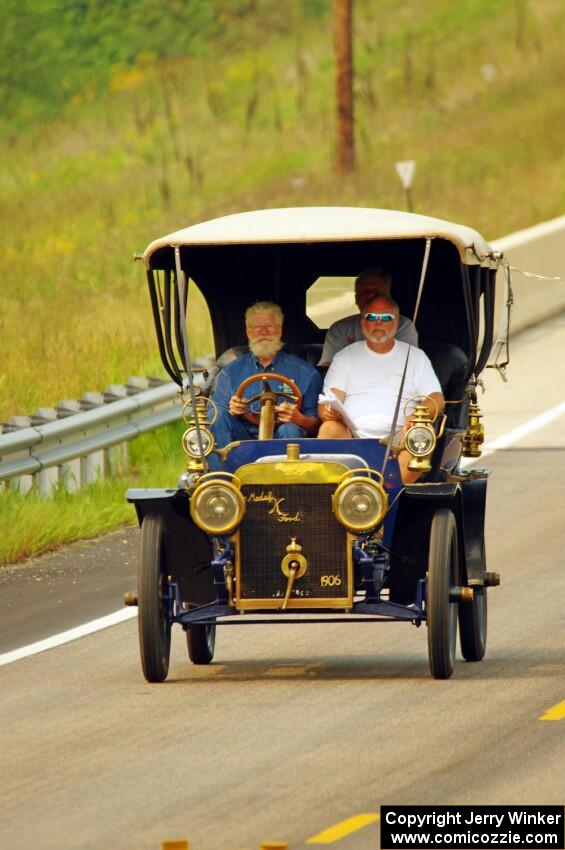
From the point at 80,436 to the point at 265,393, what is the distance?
4.57 m

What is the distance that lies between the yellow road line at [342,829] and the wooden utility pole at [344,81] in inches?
1230

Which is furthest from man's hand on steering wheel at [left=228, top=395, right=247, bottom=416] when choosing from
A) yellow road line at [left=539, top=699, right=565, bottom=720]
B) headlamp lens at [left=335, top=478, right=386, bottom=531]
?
yellow road line at [left=539, top=699, right=565, bottom=720]

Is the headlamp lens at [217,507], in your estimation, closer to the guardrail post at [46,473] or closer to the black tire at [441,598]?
the black tire at [441,598]

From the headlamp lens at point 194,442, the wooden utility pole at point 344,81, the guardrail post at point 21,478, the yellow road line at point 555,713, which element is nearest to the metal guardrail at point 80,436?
the guardrail post at point 21,478

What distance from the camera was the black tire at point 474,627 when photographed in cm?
1027

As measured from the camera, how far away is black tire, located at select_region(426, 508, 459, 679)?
9594 millimetres

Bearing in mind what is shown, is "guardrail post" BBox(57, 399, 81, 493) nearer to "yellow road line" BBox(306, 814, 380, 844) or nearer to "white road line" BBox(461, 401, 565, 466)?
"white road line" BBox(461, 401, 565, 466)

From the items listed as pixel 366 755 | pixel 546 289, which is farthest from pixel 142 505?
pixel 546 289

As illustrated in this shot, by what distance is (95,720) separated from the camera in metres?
9.14

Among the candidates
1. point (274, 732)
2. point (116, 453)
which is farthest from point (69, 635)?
point (116, 453)

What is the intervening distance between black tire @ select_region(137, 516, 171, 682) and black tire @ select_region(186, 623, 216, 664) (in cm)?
48

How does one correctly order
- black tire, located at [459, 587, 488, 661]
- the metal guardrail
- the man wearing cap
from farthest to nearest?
the metal guardrail
the man wearing cap
black tire, located at [459, 587, 488, 661]

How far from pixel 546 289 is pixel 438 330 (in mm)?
14245

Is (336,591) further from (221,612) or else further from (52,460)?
(52,460)
